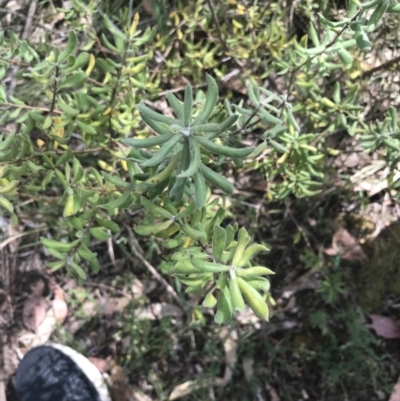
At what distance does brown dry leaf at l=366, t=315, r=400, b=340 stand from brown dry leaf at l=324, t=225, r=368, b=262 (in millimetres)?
332

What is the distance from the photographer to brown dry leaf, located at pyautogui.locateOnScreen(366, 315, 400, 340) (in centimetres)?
247

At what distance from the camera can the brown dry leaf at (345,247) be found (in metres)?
2.48

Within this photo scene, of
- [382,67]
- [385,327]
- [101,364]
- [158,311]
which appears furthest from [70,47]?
[385,327]

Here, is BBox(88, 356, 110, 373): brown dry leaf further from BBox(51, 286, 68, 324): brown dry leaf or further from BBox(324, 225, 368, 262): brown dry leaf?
BBox(324, 225, 368, 262): brown dry leaf

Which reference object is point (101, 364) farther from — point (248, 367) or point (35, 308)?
point (248, 367)

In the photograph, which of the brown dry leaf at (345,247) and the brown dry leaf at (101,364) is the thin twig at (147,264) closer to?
the brown dry leaf at (101,364)

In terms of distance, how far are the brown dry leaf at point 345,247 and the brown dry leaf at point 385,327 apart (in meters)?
0.33

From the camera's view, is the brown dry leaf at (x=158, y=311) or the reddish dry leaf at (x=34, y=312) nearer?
the brown dry leaf at (x=158, y=311)

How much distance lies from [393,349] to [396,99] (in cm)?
127

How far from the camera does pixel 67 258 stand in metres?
1.43

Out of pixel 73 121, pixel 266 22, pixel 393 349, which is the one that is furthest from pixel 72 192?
pixel 393 349

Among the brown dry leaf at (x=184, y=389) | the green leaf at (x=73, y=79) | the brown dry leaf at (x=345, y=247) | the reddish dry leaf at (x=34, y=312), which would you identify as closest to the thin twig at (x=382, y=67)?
the brown dry leaf at (x=345, y=247)

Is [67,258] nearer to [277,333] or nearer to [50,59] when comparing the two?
[50,59]

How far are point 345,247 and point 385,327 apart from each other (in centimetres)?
46
